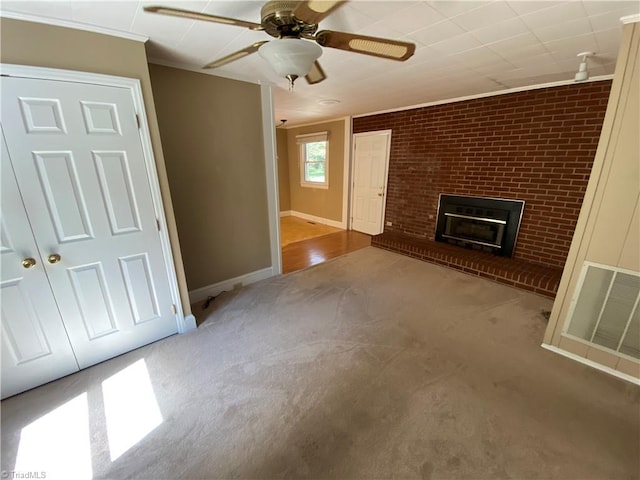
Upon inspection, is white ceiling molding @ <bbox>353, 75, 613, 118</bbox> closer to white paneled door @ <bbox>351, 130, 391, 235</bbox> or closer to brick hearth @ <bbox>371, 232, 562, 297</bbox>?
white paneled door @ <bbox>351, 130, 391, 235</bbox>

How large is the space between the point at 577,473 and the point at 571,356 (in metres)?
1.05

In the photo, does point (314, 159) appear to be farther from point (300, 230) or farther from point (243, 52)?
point (243, 52)

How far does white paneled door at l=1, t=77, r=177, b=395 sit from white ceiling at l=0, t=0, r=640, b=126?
0.47m

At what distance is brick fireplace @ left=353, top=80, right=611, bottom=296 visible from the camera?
2.94 metres

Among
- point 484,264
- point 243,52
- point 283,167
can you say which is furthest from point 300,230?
point 243,52

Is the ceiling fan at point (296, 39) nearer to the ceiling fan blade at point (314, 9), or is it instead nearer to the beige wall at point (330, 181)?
the ceiling fan blade at point (314, 9)

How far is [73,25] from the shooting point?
158 cm

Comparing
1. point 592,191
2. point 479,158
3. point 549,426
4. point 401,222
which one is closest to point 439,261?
point 401,222

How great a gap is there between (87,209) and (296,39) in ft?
5.72

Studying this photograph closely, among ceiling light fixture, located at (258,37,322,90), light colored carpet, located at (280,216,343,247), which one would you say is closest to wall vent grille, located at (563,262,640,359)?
ceiling light fixture, located at (258,37,322,90)

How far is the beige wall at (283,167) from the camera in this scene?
6.79 m

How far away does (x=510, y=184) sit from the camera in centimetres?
347

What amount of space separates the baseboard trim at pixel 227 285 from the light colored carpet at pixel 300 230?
4.84ft

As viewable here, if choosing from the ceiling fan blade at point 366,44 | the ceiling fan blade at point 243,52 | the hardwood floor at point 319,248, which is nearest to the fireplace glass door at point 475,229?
the hardwood floor at point 319,248
